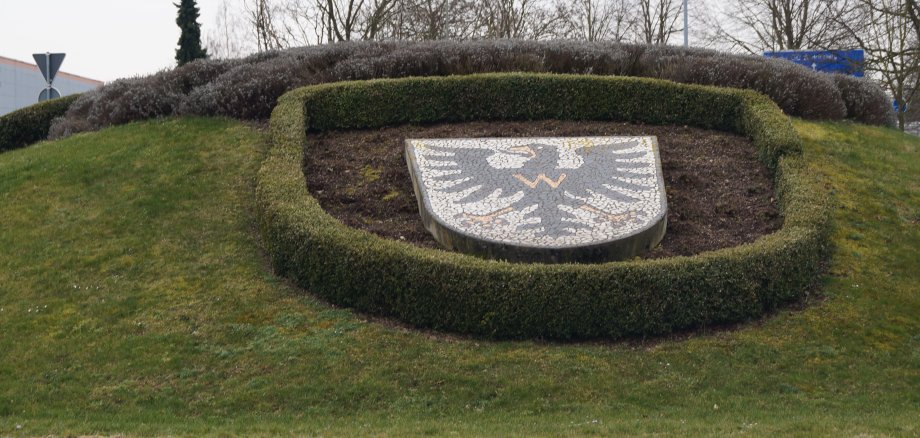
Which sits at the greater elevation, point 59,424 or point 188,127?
point 188,127

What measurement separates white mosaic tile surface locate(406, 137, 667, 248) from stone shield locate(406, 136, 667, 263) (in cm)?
1

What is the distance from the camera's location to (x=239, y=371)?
9664 millimetres

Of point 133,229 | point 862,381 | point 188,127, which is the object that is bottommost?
point 862,381

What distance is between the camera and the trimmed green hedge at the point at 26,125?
1923 centimetres

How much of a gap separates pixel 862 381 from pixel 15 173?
1248 centimetres

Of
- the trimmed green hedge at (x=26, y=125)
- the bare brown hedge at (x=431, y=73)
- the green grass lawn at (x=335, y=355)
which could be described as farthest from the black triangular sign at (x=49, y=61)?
the green grass lawn at (x=335, y=355)

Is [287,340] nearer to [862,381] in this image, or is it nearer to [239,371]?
[239,371]

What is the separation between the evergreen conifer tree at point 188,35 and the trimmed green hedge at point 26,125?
5652mm

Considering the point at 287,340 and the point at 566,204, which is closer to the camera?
the point at 287,340

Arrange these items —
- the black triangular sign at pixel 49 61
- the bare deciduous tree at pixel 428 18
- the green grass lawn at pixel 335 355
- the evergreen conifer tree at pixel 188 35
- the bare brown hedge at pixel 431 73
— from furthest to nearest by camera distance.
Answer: the bare deciduous tree at pixel 428 18
the evergreen conifer tree at pixel 188 35
the black triangular sign at pixel 49 61
the bare brown hedge at pixel 431 73
the green grass lawn at pixel 335 355

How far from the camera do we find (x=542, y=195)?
1316cm

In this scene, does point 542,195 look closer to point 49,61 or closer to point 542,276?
point 542,276

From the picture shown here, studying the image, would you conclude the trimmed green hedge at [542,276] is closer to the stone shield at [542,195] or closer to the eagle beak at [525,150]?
the stone shield at [542,195]

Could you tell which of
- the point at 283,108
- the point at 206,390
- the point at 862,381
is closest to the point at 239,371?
the point at 206,390
